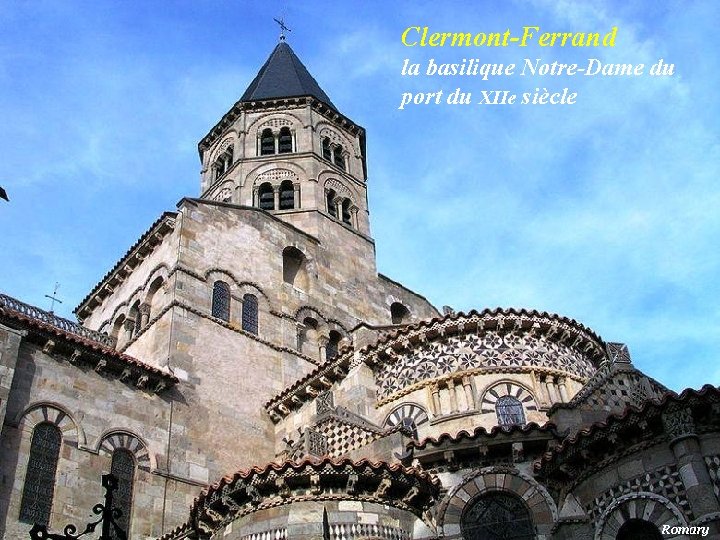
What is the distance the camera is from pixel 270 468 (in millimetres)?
13094

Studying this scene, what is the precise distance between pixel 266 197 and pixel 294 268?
416 centimetres

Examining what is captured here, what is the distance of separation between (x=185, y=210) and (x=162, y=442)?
785 cm

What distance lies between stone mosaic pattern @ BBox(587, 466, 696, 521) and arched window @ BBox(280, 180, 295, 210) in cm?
1835

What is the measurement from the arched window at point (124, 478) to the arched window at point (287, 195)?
13229mm

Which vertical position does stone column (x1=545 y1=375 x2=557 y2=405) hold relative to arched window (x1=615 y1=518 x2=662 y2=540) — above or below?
above

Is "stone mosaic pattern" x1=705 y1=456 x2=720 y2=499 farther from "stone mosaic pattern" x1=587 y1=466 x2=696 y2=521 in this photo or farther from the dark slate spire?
the dark slate spire

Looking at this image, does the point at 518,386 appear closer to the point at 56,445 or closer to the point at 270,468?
the point at 270,468

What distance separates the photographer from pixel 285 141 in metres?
31.8

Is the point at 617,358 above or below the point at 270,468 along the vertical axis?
above

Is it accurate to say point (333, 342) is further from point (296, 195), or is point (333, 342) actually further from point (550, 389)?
point (550, 389)

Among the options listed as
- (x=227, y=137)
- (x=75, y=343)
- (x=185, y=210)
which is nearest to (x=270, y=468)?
(x=75, y=343)

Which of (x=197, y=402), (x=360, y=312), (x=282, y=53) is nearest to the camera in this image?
(x=197, y=402)

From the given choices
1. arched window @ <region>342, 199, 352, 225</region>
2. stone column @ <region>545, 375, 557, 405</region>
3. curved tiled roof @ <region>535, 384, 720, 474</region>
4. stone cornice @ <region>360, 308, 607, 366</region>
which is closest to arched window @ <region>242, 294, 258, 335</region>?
stone cornice @ <region>360, 308, 607, 366</region>

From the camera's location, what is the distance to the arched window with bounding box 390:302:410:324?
94.9ft
